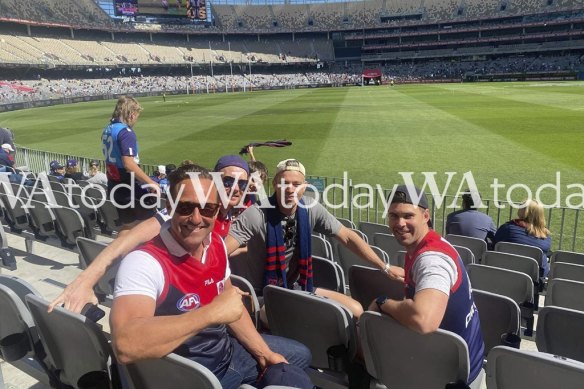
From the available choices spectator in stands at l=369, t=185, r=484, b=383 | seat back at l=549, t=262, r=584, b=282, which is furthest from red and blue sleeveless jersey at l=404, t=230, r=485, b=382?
seat back at l=549, t=262, r=584, b=282

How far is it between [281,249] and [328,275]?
2.07 feet

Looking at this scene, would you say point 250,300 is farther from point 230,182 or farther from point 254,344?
point 230,182

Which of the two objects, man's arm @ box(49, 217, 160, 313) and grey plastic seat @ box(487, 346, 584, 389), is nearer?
grey plastic seat @ box(487, 346, 584, 389)

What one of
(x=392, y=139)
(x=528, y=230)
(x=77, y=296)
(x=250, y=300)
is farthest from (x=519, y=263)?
(x=392, y=139)

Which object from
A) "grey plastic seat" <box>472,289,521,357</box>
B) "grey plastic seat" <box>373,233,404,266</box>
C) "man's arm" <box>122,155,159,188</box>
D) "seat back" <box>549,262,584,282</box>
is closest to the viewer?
"grey plastic seat" <box>472,289,521,357</box>

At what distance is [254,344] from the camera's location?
250 centimetres

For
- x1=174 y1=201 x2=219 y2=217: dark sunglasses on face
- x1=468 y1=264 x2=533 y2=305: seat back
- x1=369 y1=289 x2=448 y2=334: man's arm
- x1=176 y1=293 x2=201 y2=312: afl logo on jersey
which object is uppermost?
x1=174 y1=201 x2=219 y2=217: dark sunglasses on face

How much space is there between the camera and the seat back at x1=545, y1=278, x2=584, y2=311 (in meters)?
3.59

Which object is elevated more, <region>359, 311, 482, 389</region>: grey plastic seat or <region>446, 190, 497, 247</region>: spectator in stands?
<region>359, 311, 482, 389</region>: grey plastic seat

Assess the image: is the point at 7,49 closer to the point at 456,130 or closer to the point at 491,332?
the point at 456,130

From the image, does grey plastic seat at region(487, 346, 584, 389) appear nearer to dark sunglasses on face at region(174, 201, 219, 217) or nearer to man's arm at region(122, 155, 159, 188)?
dark sunglasses on face at region(174, 201, 219, 217)

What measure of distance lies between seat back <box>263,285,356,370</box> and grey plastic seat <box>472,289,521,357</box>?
3.45 ft

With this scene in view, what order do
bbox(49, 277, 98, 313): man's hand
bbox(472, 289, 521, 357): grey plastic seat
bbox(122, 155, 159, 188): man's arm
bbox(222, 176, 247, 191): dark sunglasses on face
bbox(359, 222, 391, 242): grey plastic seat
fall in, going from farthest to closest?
bbox(359, 222, 391, 242): grey plastic seat → bbox(122, 155, 159, 188): man's arm → bbox(222, 176, 247, 191): dark sunglasses on face → bbox(472, 289, 521, 357): grey plastic seat → bbox(49, 277, 98, 313): man's hand

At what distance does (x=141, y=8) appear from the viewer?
87.6 m
